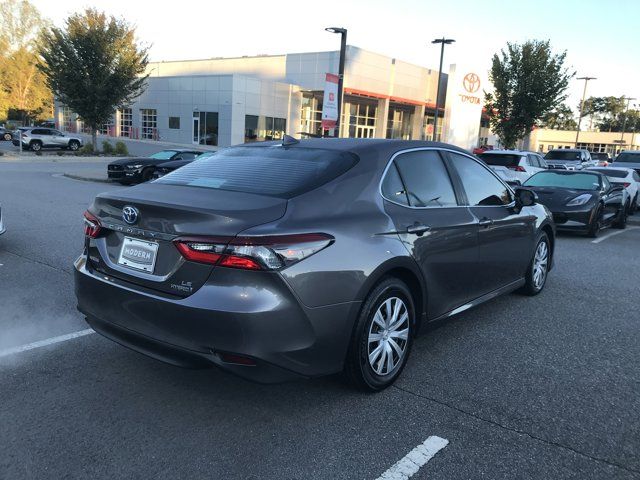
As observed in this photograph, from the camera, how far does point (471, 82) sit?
151ft

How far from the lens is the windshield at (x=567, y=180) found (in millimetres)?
11289

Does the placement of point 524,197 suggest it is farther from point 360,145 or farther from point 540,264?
point 360,145

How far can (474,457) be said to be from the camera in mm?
2852

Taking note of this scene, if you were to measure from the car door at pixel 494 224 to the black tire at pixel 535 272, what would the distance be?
24cm

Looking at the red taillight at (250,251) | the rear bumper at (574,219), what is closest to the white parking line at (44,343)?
the red taillight at (250,251)

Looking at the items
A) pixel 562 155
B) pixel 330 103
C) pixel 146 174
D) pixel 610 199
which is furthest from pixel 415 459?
pixel 562 155

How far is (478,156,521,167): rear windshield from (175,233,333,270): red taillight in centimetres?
1607

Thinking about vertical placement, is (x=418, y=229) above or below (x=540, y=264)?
above

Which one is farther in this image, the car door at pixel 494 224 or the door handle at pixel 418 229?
the car door at pixel 494 224

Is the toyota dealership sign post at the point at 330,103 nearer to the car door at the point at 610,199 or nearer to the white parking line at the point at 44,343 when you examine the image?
the car door at the point at 610,199

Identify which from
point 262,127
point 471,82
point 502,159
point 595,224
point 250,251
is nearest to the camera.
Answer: point 250,251

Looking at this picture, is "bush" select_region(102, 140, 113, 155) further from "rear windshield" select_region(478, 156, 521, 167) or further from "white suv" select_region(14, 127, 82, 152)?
"rear windshield" select_region(478, 156, 521, 167)

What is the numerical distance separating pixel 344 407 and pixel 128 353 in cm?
178

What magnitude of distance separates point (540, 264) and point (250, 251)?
438 centimetres
